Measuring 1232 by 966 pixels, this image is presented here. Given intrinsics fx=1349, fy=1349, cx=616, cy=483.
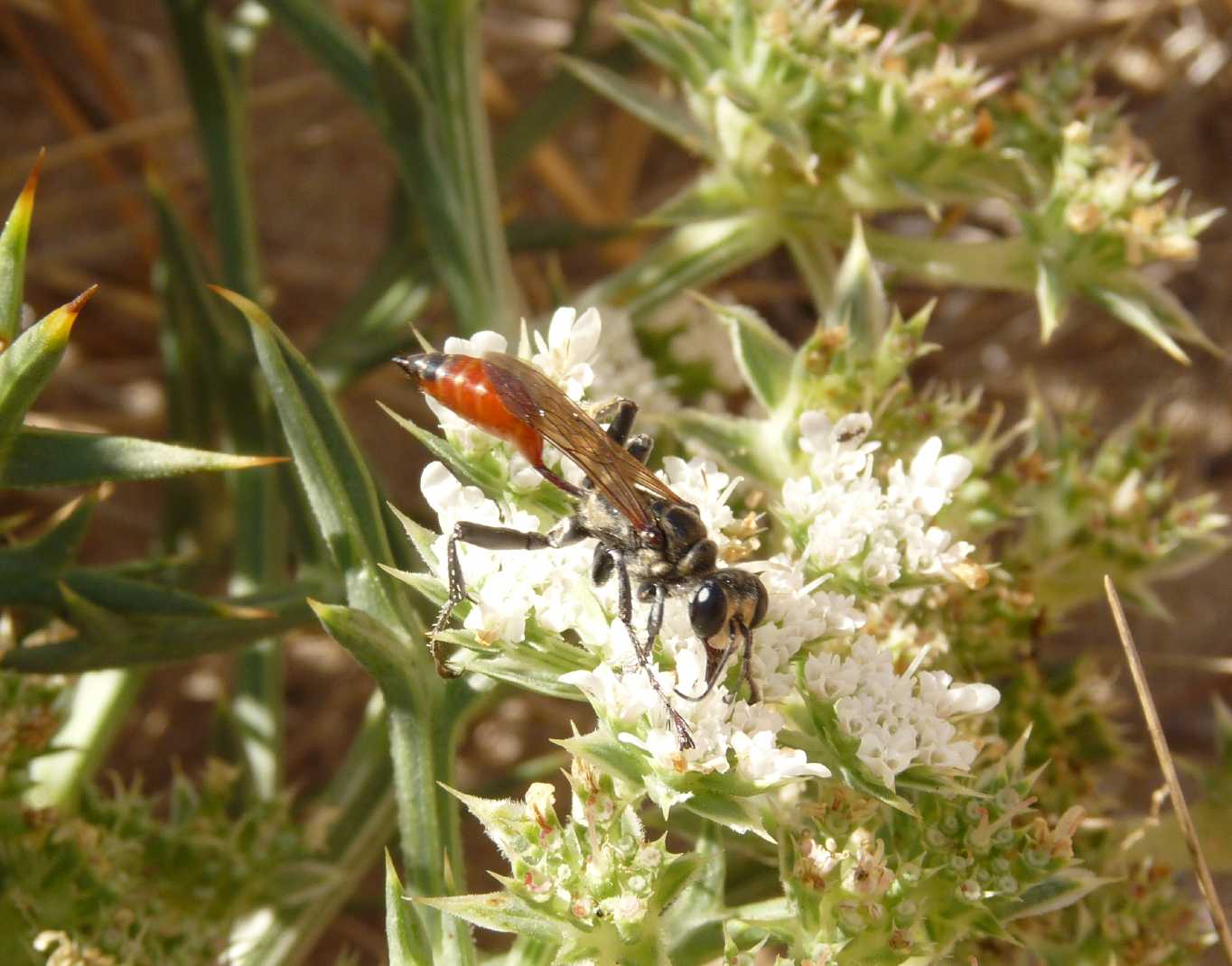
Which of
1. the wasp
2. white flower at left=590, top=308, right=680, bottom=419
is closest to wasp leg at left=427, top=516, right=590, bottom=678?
the wasp

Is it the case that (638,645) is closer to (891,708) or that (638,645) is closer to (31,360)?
(891,708)

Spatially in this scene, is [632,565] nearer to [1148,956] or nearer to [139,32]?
[1148,956]

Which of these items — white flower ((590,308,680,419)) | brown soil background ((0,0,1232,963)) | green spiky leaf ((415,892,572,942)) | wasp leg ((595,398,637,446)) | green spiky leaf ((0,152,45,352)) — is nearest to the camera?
green spiky leaf ((415,892,572,942))

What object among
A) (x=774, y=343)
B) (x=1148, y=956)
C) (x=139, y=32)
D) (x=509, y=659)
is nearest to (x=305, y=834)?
(x=509, y=659)

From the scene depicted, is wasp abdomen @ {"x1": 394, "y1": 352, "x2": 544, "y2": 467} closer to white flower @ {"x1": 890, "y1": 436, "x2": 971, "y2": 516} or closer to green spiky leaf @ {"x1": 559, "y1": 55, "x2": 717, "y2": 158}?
white flower @ {"x1": 890, "y1": 436, "x2": 971, "y2": 516}

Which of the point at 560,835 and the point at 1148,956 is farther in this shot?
the point at 1148,956

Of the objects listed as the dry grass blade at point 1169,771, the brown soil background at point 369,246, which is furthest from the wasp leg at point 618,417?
the brown soil background at point 369,246

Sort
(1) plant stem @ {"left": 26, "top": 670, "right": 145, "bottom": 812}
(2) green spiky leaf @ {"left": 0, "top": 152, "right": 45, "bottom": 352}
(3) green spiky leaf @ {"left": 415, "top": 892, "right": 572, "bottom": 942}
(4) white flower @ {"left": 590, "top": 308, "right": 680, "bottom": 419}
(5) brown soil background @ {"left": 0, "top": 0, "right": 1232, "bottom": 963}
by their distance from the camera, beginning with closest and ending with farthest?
(3) green spiky leaf @ {"left": 415, "top": 892, "right": 572, "bottom": 942}, (2) green spiky leaf @ {"left": 0, "top": 152, "right": 45, "bottom": 352}, (1) plant stem @ {"left": 26, "top": 670, "right": 145, "bottom": 812}, (4) white flower @ {"left": 590, "top": 308, "right": 680, "bottom": 419}, (5) brown soil background @ {"left": 0, "top": 0, "right": 1232, "bottom": 963}
